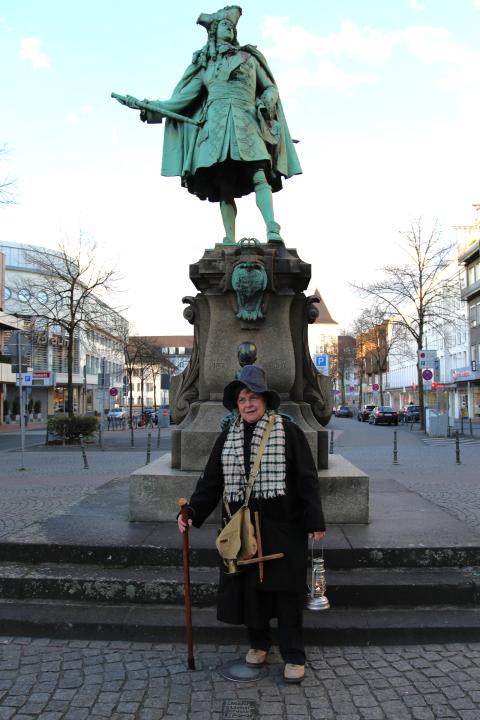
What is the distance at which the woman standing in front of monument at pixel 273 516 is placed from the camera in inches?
126

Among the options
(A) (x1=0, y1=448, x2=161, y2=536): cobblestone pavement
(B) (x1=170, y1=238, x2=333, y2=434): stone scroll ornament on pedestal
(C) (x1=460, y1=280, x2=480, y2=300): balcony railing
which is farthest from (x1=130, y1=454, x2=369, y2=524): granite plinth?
(C) (x1=460, y1=280, x2=480, y2=300): balcony railing

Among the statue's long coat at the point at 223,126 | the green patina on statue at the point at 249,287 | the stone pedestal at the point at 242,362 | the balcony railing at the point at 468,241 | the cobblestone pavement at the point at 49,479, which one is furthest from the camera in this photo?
the balcony railing at the point at 468,241

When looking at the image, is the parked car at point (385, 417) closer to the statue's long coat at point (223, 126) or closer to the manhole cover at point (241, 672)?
the statue's long coat at point (223, 126)

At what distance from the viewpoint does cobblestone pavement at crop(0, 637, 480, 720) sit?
2.98 metres

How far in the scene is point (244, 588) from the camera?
10.8ft

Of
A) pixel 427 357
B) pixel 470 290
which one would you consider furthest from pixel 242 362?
pixel 470 290

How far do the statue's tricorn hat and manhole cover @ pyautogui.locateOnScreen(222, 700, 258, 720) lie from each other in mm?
6227

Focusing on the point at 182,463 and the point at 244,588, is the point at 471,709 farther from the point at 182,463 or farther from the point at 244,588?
the point at 182,463

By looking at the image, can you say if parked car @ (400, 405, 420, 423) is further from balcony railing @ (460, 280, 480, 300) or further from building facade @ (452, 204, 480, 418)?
balcony railing @ (460, 280, 480, 300)

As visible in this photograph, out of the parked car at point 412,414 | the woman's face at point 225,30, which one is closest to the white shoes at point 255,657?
the woman's face at point 225,30

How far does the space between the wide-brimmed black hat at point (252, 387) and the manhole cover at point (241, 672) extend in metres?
1.47

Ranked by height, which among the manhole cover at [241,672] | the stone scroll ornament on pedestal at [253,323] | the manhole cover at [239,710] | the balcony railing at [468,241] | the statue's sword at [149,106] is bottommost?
the manhole cover at [239,710]

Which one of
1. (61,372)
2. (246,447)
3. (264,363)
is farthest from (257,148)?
(61,372)

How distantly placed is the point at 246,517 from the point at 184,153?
4.59 meters
